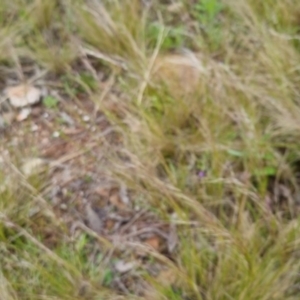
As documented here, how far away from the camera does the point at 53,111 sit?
186 cm

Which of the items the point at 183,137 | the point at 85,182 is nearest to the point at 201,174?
the point at 183,137

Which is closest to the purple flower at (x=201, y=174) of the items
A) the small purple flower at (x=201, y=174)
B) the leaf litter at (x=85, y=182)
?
the small purple flower at (x=201, y=174)

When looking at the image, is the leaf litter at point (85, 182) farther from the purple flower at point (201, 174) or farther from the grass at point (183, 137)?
the purple flower at point (201, 174)

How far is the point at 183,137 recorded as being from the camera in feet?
5.56

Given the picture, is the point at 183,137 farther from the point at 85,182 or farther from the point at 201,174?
the point at 85,182

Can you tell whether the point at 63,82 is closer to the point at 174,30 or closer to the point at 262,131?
the point at 174,30

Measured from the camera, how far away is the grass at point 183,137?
1437 millimetres

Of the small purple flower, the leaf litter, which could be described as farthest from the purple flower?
the leaf litter

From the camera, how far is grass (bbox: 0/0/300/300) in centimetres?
144

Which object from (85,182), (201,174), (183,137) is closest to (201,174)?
(201,174)

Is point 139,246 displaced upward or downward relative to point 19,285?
downward

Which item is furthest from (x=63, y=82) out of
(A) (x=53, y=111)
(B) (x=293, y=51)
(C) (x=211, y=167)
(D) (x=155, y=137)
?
(B) (x=293, y=51)

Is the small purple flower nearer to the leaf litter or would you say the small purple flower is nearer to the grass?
the grass

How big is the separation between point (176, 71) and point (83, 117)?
305mm
